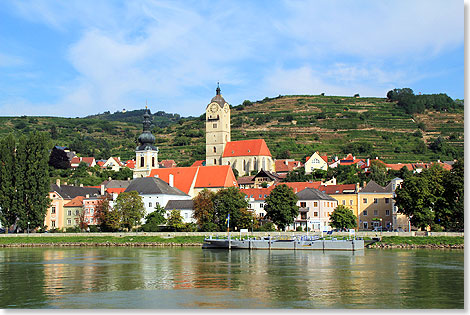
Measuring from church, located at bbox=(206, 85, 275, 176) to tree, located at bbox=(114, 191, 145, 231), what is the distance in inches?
1478

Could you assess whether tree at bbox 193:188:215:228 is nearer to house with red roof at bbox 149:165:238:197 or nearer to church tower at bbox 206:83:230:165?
house with red roof at bbox 149:165:238:197

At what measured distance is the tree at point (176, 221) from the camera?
6381 cm

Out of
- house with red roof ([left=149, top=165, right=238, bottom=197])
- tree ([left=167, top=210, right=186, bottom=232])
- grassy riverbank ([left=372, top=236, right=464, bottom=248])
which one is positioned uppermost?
house with red roof ([left=149, top=165, right=238, bottom=197])

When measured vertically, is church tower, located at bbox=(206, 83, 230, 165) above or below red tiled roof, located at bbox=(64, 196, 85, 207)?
above

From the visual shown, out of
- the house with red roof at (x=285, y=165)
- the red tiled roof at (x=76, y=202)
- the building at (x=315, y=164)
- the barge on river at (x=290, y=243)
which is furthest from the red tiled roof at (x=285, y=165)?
the barge on river at (x=290, y=243)

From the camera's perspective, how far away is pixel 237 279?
102ft

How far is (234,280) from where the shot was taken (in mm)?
30578

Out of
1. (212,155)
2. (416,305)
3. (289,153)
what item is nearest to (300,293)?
(416,305)

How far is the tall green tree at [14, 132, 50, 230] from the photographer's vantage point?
2376 inches

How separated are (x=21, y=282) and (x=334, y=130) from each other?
113 meters

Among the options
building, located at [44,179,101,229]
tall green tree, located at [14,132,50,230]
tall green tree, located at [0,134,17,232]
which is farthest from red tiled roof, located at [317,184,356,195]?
tall green tree, located at [0,134,17,232]

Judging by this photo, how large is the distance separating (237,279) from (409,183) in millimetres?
29666

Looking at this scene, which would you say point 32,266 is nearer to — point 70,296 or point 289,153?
point 70,296

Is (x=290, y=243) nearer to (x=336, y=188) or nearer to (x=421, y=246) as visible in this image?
(x=421, y=246)
